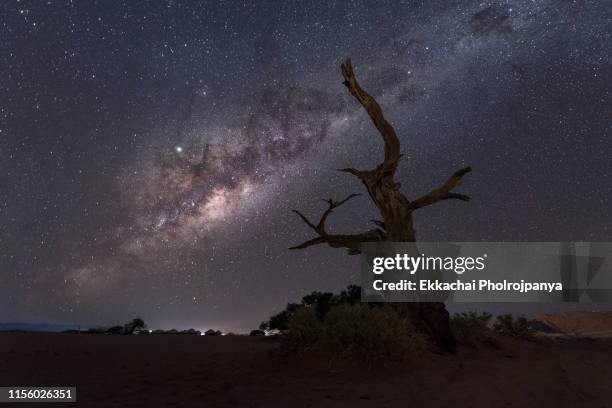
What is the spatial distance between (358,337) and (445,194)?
5120 mm

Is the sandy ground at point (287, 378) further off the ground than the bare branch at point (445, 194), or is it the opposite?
the bare branch at point (445, 194)

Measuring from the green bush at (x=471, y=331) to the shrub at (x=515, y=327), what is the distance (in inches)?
68.0

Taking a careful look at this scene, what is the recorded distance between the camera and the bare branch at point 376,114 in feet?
44.2

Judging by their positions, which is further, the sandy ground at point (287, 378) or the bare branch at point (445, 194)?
the bare branch at point (445, 194)

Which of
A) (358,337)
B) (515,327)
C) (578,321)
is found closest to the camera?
(358,337)

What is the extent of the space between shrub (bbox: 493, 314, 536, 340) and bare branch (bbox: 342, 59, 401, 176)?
675 cm

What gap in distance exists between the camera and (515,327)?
52.2 feet

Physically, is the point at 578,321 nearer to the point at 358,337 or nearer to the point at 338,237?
the point at 338,237

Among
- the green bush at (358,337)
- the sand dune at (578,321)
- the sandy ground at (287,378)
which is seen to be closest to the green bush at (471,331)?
the sandy ground at (287,378)

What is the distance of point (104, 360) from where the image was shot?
11.3 metres

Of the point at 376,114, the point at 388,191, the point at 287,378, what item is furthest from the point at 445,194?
the point at 287,378

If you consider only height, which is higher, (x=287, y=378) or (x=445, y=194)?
(x=445, y=194)

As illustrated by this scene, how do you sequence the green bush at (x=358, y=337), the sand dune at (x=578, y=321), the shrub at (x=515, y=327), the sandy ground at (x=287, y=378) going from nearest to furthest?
the sandy ground at (x=287, y=378) → the green bush at (x=358, y=337) → the shrub at (x=515, y=327) → the sand dune at (x=578, y=321)

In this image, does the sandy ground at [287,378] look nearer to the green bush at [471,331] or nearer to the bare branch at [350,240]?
the green bush at [471,331]
